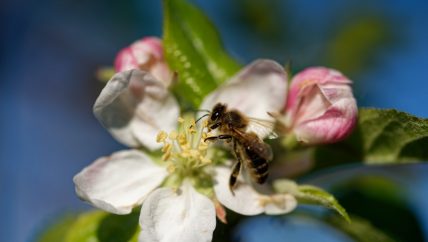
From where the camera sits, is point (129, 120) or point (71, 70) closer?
point (129, 120)

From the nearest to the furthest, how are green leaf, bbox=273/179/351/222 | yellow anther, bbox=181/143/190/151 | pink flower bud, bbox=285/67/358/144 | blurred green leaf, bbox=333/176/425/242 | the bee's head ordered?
green leaf, bbox=273/179/351/222 < pink flower bud, bbox=285/67/358/144 < the bee's head < yellow anther, bbox=181/143/190/151 < blurred green leaf, bbox=333/176/425/242

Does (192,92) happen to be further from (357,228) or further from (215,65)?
(357,228)

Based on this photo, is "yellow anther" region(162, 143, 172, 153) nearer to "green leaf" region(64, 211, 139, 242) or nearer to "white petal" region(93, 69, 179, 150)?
"white petal" region(93, 69, 179, 150)

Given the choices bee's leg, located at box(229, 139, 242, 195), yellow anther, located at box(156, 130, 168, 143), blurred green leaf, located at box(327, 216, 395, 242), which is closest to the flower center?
yellow anther, located at box(156, 130, 168, 143)

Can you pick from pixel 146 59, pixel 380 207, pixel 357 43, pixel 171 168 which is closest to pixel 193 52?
pixel 146 59

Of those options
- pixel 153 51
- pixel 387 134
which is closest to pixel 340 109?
pixel 387 134

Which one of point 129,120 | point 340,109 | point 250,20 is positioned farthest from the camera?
point 250,20
